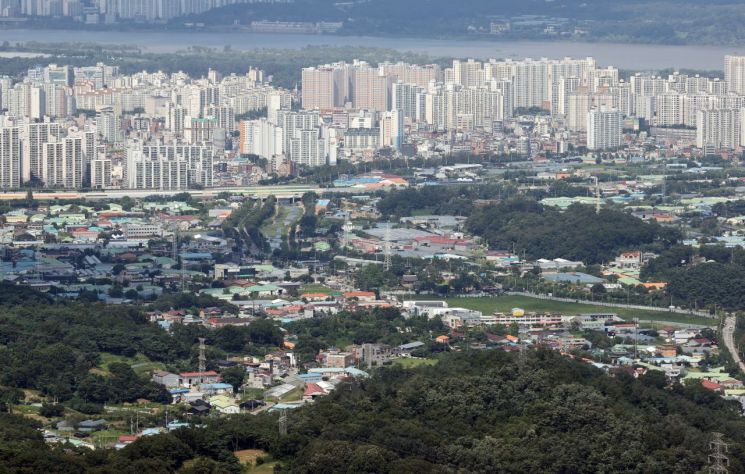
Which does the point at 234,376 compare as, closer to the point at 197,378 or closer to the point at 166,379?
the point at 197,378

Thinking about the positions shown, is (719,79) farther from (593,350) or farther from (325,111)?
(593,350)

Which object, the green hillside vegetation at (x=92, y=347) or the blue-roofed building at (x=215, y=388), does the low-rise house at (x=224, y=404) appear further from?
the green hillside vegetation at (x=92, y=347)

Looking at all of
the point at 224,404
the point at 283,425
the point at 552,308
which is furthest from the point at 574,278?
the point at 283,425

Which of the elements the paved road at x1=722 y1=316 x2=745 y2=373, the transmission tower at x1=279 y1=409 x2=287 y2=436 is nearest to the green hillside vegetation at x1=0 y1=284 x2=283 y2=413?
the transmission tower at x1=279 y1=409 x2=287 y2=436

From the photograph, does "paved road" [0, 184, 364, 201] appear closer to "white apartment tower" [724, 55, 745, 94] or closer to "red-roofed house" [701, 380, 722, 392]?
"red-roofed house" [701, 380, 722, 392]

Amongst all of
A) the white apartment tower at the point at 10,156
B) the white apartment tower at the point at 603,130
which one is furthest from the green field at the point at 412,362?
the white apartment tower at the point at 603,130

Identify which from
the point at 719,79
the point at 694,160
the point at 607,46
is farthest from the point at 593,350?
the point at 607,46

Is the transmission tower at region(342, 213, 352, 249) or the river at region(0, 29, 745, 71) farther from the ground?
the river at region(0, 29, 745, 71)
